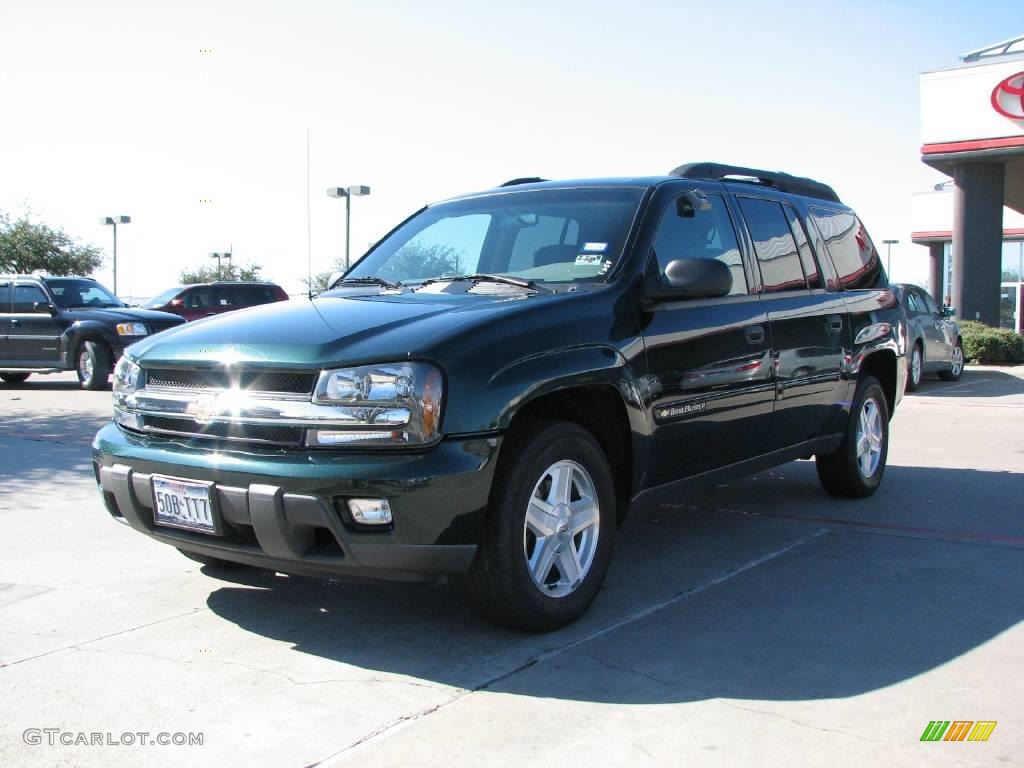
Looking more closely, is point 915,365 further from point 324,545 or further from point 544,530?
point 324,545

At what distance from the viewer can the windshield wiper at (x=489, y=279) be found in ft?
15.1

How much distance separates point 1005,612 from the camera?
14.5 feet

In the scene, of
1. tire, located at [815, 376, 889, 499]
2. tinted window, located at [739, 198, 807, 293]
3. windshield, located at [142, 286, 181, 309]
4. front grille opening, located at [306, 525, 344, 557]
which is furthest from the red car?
front grille opening, located at [306, 525, 344, 557]

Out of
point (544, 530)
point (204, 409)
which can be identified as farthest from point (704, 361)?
point (204, 409)

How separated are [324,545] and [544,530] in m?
0.84

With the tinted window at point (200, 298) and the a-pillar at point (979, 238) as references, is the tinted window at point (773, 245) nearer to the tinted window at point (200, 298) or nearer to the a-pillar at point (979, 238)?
the tinted window at point (200, 298)

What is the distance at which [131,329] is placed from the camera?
1571 centimetres

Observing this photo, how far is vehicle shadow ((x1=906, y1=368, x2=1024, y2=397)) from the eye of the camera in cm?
1527

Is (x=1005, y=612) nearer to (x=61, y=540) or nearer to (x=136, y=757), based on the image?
(x=136, y=757)

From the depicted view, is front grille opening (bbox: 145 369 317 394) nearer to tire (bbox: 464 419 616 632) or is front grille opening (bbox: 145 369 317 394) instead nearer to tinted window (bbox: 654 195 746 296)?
tire (bbox: 464 419 616 632)

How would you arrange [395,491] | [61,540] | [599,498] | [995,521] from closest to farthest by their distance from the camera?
[395,491]
[599,498]
[61,540]
[995,521]

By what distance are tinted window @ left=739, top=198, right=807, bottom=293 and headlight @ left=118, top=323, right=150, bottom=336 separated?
12.0 m

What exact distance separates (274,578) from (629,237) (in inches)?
89.9

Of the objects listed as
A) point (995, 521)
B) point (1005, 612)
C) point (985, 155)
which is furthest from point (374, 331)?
point (985, 155)
